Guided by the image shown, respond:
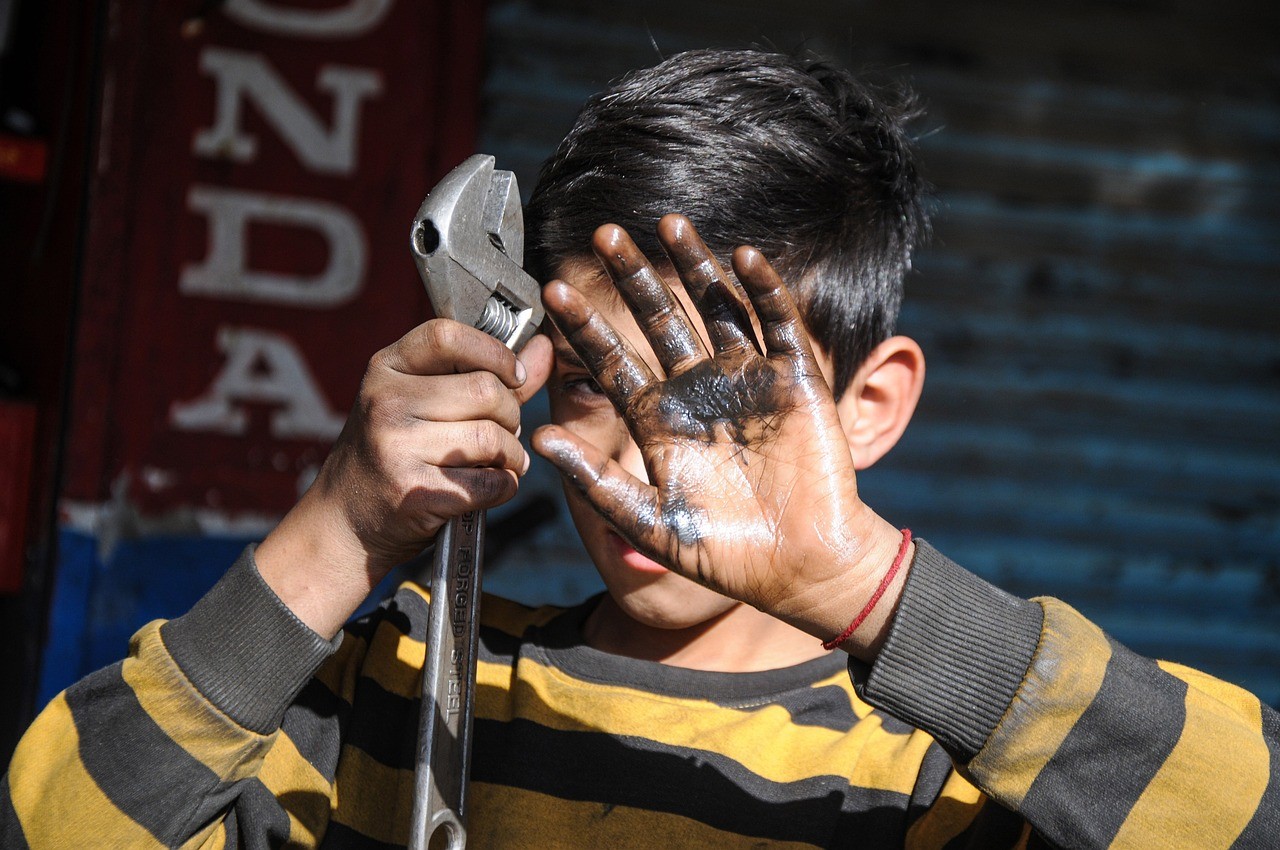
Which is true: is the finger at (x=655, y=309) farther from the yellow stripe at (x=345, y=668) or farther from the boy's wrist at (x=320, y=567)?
the yellow stripe at (x=345, y=668)

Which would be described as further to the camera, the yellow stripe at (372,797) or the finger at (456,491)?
the yellow stripe at (372,797)

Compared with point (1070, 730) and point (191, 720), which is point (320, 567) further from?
point (1070, 730)

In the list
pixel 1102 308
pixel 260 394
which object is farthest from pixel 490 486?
pixel 1102 308

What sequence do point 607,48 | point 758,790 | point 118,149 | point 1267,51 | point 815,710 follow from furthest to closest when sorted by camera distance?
point 1267,51
point 607,48
point 118,149
point 815,710
point 758,790

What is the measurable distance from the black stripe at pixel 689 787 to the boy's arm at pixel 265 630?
304 millimetres

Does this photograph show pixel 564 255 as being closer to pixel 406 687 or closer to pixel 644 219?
pixel 644 219

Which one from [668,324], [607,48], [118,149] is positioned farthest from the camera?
[607,48]

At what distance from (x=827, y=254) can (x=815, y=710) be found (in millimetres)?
612

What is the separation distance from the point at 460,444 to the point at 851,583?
16.8 inches

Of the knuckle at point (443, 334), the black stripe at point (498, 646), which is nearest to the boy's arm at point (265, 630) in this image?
the knuckle at point (443, 334)

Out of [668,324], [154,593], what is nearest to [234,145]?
[154,593]

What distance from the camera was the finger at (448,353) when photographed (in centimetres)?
116

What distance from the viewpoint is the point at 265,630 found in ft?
4.10

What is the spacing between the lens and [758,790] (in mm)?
1364
